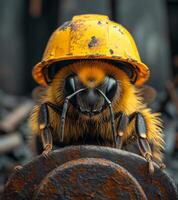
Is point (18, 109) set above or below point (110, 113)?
below

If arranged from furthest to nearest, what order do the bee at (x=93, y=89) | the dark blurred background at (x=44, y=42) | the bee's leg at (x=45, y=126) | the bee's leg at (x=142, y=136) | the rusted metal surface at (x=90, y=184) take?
the dark blurred background at (x=44, y=42), the bee at (x=93, y=89), the bee's leg at (x=45, y=126), the bee's leg at (x=142, y=136), the rusted metal surface at (x=90, y=184)

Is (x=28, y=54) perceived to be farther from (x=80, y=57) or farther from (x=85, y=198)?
(x=85, y=198)

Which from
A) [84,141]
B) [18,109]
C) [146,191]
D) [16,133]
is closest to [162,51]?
[18,109]

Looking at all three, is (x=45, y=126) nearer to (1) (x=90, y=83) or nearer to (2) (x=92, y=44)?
(1) (x=90, y=83)

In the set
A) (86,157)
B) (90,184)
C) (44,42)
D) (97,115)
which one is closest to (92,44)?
(97,115)

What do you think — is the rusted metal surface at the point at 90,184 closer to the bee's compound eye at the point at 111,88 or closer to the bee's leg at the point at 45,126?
the bee's leg at the point at 45,126

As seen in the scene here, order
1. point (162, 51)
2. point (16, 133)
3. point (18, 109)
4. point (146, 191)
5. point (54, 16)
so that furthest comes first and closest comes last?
1. point (54, 16)
2. point (162, 51)
3. point (18, 109)
4. point (16, 133)
5. point (146, 191)

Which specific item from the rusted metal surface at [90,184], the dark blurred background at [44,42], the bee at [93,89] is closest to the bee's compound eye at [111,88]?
the bee at [93,89]
